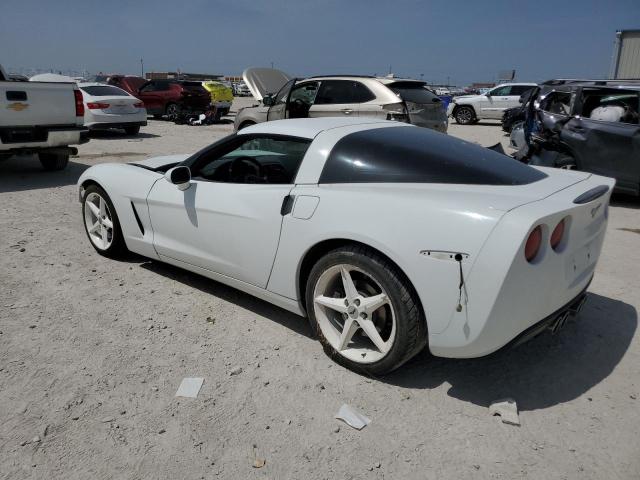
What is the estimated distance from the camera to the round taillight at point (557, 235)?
2.54 meters

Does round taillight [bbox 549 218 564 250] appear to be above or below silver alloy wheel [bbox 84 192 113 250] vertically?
above

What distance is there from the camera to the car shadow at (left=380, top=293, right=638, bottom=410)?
281cm

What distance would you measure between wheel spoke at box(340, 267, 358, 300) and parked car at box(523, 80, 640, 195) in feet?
19.2

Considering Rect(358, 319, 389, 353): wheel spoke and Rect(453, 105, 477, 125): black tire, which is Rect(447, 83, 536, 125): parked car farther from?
Rect(358, 319, 389, 353): wheel spoke

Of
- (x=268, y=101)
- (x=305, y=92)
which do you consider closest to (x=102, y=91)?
(x=268, y=101)

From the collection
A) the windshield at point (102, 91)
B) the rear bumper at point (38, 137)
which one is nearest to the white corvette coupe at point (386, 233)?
the rear bumper at point (38, 137)

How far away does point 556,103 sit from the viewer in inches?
316

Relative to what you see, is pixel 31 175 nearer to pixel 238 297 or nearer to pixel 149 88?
pixel 238 297

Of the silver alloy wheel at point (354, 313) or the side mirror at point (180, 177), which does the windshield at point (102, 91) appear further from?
the silver alloy wheel at point (354, 313)

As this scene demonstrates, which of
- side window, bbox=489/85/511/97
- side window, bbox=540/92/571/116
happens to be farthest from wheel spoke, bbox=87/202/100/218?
side window, bbox=489/85/511/97

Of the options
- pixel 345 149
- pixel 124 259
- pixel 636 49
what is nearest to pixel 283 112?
pixel 124 259

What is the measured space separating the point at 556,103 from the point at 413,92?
2411 mm

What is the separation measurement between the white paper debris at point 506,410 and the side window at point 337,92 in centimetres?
711

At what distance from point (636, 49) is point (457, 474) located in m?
18.9
